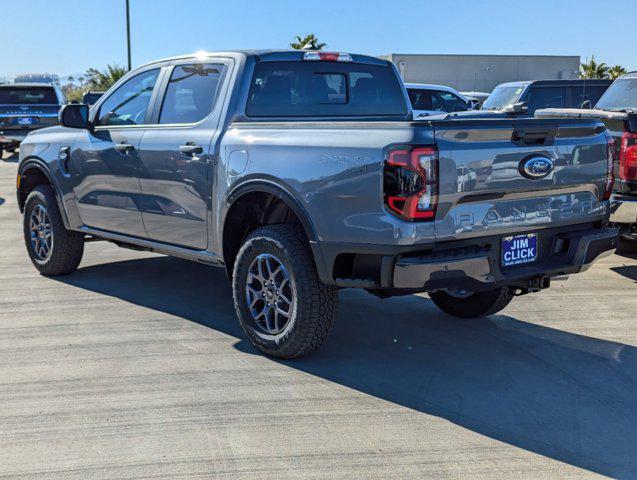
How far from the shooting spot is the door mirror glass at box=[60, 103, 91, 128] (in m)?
6.38

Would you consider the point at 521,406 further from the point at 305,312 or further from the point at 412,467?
the point at 305,312

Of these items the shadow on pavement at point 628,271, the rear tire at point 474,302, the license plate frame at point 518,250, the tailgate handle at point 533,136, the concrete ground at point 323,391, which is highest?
the tailgate handle at point 533,136

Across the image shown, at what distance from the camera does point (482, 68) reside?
54.9 m

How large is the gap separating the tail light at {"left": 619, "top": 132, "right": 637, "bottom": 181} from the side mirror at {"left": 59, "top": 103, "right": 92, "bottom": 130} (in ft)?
14.9

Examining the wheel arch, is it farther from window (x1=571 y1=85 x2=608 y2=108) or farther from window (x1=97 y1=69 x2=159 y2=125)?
window (x1=571 y1=85 x2=608 y2=108)

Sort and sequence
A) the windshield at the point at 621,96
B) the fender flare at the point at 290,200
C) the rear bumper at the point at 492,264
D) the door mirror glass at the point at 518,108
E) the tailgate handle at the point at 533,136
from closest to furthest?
the rear bumper at the point at 492,264 < the tailgate handle at the point at 533,136 < the fender flare at the point at 290,200 < the windshield at the point at 621,96 < the door mirror glass at the point at 518,108

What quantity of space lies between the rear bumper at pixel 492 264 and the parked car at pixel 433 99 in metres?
11.1

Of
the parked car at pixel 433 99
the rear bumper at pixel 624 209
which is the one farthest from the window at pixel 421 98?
the rear bumper at pixel 624 209

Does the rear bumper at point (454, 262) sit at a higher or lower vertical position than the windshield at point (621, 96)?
lower

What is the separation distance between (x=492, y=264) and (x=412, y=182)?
2.24ft

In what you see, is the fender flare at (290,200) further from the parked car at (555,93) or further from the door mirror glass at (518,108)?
the parked car at (555,93)

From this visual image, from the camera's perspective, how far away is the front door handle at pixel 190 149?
514 centimetres

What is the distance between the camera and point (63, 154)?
21.9 feet

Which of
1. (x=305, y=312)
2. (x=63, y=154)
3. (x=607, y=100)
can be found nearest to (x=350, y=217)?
(x=305, y=312)
